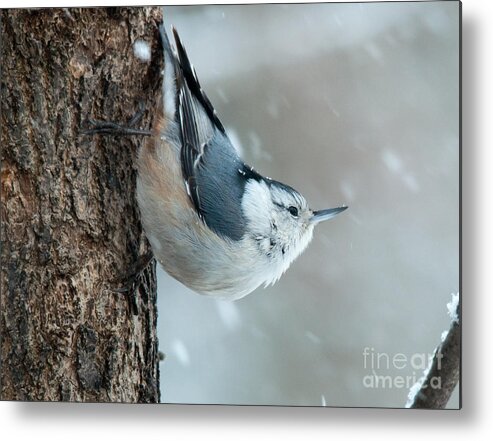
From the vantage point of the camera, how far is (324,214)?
213 centimetres

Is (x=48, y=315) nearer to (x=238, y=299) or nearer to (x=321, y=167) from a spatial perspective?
(x=238, y=299)

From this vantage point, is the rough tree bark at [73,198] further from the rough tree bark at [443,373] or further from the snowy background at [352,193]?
the rough tree bark at [443,373]

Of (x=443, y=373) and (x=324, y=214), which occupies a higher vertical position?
(x=324, y=214)

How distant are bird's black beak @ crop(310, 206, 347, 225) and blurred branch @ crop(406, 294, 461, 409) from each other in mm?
375

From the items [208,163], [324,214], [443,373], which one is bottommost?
[443,373]

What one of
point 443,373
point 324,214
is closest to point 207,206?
point 324,214

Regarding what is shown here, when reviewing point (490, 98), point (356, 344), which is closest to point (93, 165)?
point (356, 344)

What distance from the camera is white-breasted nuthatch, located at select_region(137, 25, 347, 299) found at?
2.09m

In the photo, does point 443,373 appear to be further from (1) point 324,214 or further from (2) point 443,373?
(1) point 324,214

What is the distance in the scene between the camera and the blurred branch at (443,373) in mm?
2084

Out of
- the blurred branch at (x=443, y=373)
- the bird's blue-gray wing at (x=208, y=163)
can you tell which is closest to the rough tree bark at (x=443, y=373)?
the blurred branch at (x=443, y=373)

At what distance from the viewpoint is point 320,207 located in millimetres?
2135

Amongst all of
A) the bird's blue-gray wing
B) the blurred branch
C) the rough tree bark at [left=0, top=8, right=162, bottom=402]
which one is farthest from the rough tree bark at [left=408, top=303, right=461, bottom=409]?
the rough tree bark at [left=0, top=8, right=162, bottom=402]

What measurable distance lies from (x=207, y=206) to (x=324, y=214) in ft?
1.00
